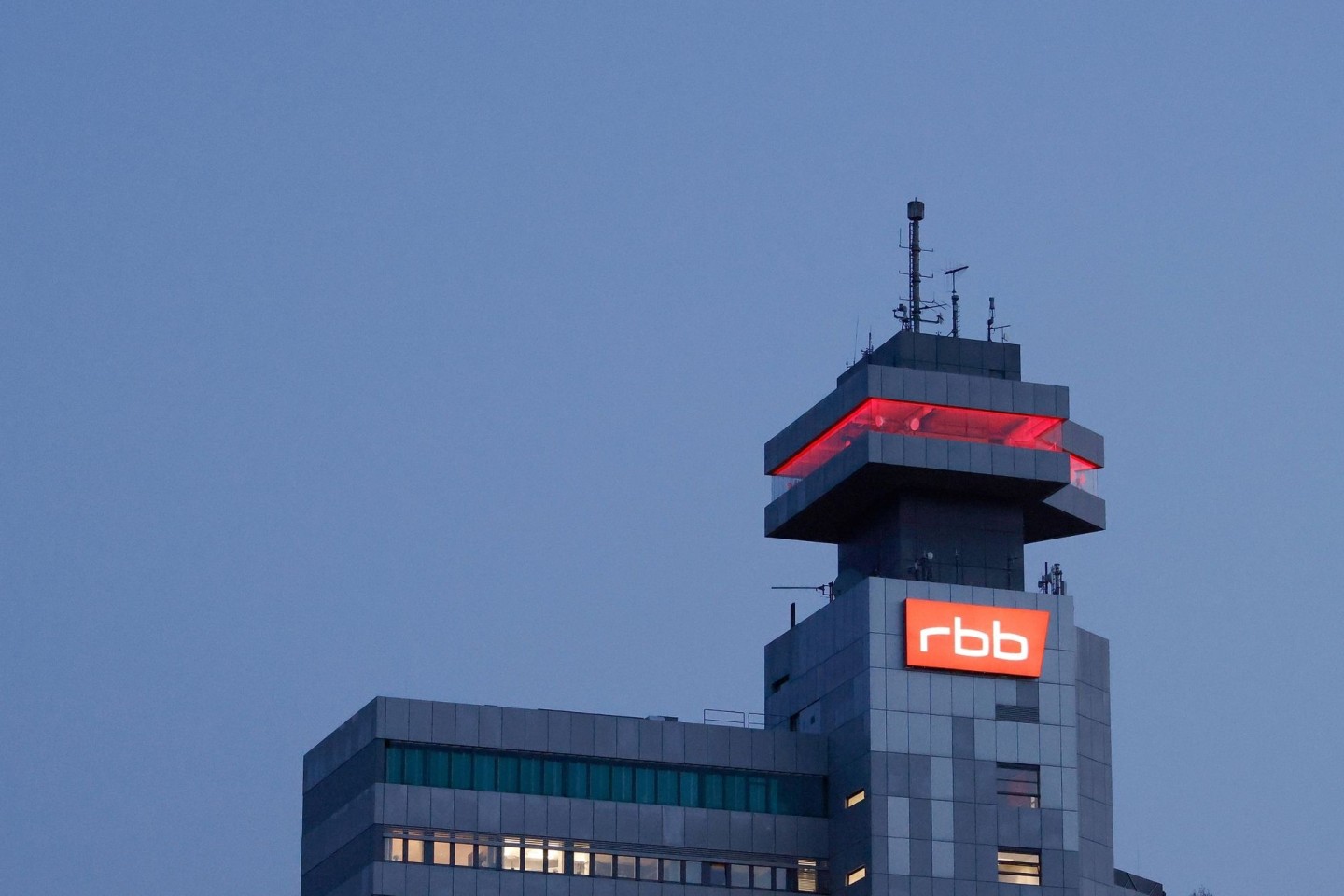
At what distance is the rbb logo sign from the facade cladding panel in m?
0.11

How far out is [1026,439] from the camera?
15488 centimetres

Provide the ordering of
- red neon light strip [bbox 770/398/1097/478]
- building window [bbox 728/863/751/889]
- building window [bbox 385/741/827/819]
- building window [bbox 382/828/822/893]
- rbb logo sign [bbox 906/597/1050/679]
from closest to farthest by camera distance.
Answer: building window [bbox 382/828/822/893] < building window [bbox 385/741/827/819] < rbb logo sign [bbox 906/597/1050/679] < building window [bbox 728/863/751/889] < red neon light strip [bbox 770/398/1097/478]

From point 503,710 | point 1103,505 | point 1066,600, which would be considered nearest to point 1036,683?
point 1066,600

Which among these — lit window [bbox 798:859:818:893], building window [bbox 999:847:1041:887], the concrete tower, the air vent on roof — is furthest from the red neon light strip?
lit window [bbox 798:859:818:893]

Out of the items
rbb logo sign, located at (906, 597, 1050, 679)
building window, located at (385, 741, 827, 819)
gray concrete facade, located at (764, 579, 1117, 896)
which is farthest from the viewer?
rbb logo sign, located at (906, 597, 1050, 679)

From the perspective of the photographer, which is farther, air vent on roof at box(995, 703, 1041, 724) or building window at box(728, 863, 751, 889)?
building window at box(728, 863, 751, 889)

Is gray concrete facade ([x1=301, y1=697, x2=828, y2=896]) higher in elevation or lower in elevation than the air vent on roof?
lower

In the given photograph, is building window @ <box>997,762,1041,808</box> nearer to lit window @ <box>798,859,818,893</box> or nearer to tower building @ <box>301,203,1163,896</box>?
tower building @ <box>301,203,1163,896</box>

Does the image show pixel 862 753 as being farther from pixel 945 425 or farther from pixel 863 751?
pixel 945 425

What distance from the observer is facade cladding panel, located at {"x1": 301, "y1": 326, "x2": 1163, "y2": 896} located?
5684 inches

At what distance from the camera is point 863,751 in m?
146

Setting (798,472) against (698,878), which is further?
(798,472)

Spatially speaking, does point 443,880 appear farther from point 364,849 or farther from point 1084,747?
point 1084,747

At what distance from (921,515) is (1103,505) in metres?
14.3
